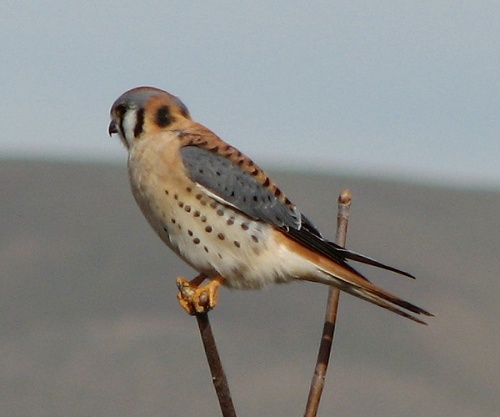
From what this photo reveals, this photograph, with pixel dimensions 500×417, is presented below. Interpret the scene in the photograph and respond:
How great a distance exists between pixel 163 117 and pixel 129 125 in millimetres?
138

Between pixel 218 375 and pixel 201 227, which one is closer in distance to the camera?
pixel 218 375

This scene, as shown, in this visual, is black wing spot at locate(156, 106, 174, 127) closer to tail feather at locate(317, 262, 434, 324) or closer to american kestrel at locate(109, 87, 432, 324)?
american kestrel at locate(109, 87, 432, 324)

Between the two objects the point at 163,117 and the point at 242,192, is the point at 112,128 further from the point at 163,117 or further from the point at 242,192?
the point at 242,192

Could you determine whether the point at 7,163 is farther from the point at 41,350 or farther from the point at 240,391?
the point at 240,391

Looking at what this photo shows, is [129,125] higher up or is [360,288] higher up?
[129,125]

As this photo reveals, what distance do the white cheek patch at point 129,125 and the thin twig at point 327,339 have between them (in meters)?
1.23

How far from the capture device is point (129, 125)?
206 inches

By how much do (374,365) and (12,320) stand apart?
4.14m

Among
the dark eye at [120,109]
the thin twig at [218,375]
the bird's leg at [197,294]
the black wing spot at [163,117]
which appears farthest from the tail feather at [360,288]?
the thin twig at [218,375]

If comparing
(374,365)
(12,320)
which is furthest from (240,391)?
(12,320)

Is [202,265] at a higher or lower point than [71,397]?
lower

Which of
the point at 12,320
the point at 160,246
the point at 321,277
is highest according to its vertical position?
the point at 160,246

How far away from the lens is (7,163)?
23.8m

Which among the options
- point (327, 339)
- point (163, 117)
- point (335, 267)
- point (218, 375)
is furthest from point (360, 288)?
point (218, 375)
